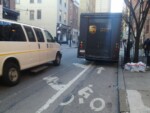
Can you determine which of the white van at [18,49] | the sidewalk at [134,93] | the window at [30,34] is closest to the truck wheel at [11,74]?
the white van at [18,49]

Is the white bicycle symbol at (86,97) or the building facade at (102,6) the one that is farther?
the building facade at (102,6)

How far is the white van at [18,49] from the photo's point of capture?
7.98 metres

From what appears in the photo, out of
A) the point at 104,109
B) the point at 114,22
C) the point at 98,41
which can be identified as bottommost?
the point at 104,109

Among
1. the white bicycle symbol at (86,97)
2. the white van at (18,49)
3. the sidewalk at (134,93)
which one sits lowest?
the white bicycle symbol at (86,97)

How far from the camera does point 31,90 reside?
26.1 ft

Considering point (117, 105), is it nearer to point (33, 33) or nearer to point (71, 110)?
point (71, 110)

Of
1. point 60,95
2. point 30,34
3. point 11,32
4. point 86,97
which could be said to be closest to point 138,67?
point 30,34

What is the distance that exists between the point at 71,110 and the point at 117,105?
122 cm

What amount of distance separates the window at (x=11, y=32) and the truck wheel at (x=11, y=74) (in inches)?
32.9

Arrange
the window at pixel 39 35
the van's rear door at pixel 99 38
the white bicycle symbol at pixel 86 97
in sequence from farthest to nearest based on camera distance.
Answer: the van's rear door at pixel 99 38 → the window at pixel 39 35 → the white bicycle symbol at pixel 86 97

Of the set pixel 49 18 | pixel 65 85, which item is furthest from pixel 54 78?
pixel 49 18

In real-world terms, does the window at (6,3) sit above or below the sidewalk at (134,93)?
above

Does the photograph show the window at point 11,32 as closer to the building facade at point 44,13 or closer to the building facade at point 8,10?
the building facade at point 8,10

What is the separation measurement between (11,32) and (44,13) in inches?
1512
